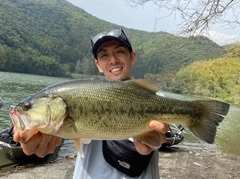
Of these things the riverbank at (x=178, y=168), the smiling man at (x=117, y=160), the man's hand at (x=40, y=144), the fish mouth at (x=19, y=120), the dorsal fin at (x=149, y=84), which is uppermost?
the dorsal fin at (x=149, y=84)

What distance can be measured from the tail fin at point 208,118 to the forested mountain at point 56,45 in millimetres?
99129

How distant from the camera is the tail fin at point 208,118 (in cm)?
229

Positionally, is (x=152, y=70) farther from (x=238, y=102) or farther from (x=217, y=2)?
(x=217, y=2)

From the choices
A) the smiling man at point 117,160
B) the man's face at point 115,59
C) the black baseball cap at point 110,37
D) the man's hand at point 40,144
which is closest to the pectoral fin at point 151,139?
the smiling man at point 117,160

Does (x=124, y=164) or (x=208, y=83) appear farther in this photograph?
(x=208, y=83)

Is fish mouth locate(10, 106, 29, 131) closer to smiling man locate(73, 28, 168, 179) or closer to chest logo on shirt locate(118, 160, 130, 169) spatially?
smiling man locate(73, 28, 168, 179)

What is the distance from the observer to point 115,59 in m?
3.22

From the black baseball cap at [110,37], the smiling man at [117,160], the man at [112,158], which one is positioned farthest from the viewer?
the black baseball cap at [110,37]

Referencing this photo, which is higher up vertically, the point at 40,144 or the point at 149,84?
the point at 149,84

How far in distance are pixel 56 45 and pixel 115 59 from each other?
139485 mm

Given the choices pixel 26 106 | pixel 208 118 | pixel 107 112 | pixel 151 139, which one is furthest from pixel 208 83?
pixel 26 106

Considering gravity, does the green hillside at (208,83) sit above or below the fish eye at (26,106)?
below

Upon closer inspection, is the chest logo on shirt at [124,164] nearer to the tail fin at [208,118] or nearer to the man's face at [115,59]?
the tail fin at [208,118]

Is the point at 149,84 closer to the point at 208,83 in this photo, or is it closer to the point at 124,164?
the point at 124,164
